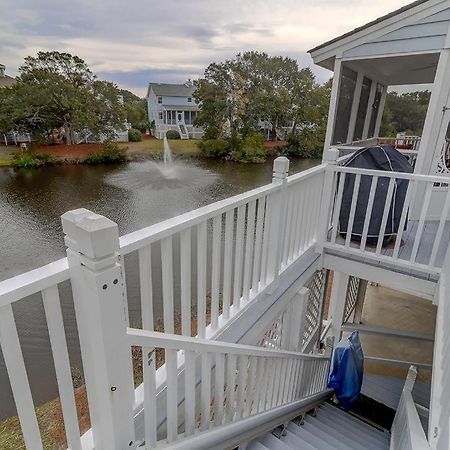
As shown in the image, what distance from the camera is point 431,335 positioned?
5340mm

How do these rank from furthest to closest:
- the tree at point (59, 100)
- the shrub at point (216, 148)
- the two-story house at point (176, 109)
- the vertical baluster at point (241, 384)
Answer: the two-story house at point (176, 109), the shrub at point (216, 148), the tree at point (59, 100), the vertical baluster at point (241, 384)

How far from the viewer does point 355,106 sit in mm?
5059

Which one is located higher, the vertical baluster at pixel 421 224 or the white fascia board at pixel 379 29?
the white fascia board at pixel 379 29

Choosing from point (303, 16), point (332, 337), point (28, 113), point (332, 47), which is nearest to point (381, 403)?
point (332, 337)

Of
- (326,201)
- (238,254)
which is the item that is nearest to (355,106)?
(326,201)

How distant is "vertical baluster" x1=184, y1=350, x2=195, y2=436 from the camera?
1.37 metres

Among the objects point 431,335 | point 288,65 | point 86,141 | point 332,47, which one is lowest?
point 431,335

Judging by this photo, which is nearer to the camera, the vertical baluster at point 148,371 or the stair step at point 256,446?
the vertical baluster at point 148,371

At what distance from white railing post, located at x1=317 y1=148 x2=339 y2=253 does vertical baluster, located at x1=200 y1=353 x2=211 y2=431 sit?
7.88ft

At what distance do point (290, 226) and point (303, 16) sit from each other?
7148mm

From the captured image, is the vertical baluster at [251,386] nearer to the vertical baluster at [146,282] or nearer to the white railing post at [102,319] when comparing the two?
the vertical baluster at [146,282]

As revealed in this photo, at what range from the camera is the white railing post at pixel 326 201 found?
3246mm

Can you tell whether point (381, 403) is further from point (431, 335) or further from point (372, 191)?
point (372, 191)

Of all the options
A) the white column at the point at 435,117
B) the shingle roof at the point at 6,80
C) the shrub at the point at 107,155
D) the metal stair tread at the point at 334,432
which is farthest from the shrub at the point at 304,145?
the shingle roof at the point at 6,80
